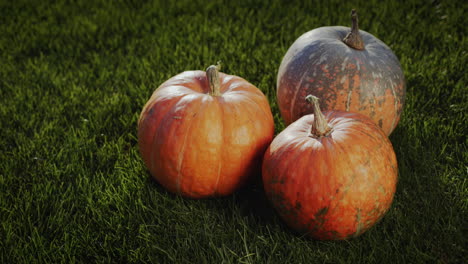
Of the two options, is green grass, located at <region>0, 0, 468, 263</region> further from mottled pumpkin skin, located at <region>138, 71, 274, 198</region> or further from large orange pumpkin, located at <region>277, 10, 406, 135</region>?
large orange pumpkin, located at <region>277, 10, 406, 135</region>

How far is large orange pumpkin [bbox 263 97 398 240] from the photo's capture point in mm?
2156

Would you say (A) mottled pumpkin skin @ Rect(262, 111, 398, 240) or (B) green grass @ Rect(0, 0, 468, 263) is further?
(B) green grass @ Rect(0, 0, 468, 263)

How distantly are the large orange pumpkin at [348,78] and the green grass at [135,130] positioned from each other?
48cm

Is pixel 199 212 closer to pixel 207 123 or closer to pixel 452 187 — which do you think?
pixel 207 123

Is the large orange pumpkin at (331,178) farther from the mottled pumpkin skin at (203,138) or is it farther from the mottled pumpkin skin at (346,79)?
the mottled pumpkin skin at (346,79)

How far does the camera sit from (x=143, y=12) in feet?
18.2

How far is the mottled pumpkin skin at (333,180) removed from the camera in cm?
215

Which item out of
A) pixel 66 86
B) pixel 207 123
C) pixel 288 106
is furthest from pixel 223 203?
pixel 66 86

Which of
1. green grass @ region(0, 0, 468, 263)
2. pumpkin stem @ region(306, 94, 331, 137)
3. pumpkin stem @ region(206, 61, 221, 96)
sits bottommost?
green grass @ region(0, 0, 468, 263)

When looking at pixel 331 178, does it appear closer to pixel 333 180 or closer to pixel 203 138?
pixel 333 180

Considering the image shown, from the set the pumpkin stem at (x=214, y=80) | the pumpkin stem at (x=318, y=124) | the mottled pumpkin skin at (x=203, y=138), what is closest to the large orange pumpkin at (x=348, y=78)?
the mottled pumpkin skin at (x=203, y=138)

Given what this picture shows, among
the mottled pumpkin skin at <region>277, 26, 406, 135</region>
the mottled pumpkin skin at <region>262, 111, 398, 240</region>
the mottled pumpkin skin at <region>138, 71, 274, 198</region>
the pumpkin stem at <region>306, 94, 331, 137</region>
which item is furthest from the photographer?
the mottled pumpkin skin at <region>277, 26, 406, 135</region>

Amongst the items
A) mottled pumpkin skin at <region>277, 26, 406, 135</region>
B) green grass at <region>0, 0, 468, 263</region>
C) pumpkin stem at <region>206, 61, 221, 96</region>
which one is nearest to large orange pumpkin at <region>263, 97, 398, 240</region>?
green grass at <region>0, 0, 468, 263</region>

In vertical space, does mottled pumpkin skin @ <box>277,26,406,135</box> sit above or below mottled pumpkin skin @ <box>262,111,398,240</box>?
above
